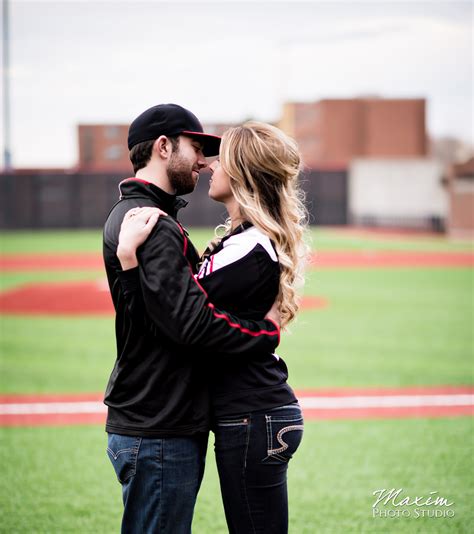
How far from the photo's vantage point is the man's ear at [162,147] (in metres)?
Answer: 2.82

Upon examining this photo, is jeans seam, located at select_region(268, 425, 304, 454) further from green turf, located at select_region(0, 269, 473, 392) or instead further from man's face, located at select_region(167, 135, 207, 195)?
green turf, located at select_region(0, 269, 473, 392)

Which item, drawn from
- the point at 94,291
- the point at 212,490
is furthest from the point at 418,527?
the point at 94,291

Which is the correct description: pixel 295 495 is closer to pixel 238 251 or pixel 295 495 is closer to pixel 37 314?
pixel 238 251

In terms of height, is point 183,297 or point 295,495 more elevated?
point 183,297

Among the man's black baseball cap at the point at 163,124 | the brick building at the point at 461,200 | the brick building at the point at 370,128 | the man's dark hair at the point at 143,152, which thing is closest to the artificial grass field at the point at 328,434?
the man's dark hair at the point at 143,152

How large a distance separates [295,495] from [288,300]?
2.92m

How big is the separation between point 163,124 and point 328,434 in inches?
185

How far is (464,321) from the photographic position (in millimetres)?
13828

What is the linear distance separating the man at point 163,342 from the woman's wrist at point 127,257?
0.11 ft

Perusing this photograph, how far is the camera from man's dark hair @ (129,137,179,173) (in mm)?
2848

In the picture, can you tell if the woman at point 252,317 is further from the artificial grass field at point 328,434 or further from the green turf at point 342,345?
the green turf at point 342,345

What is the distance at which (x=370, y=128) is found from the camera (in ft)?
230

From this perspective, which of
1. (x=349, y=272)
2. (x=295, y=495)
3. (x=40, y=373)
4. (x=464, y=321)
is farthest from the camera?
(x=349, y=272)

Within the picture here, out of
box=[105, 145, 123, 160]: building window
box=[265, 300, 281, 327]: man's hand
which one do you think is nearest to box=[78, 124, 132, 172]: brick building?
box=[105, 145, 123, 160]: building window
